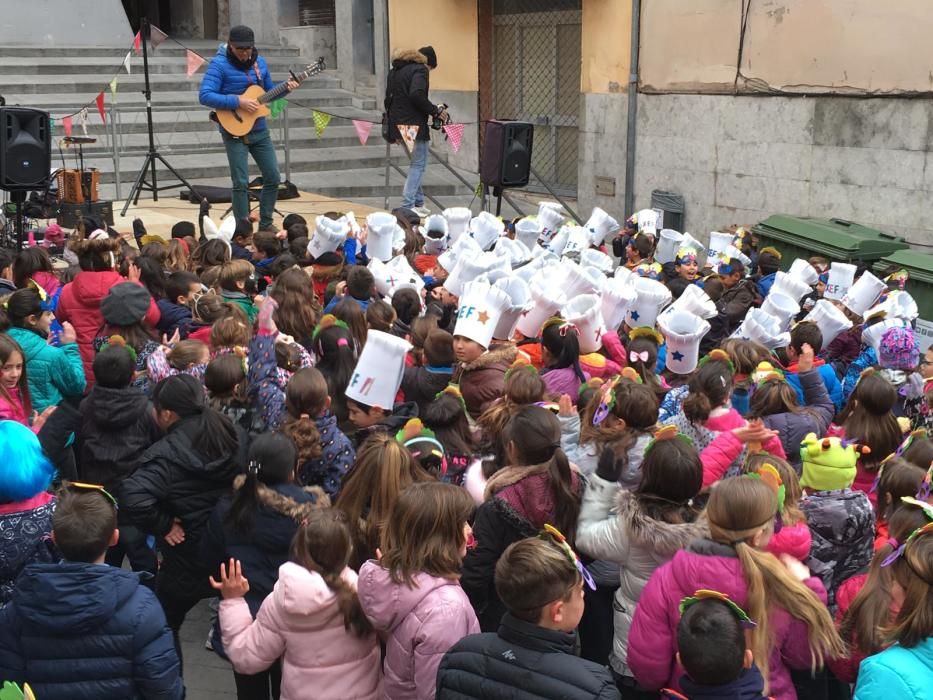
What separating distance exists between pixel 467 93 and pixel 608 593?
46.2 ft

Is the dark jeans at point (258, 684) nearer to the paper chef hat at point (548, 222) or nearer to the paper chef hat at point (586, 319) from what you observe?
the paper chef hat at point (586, 319)

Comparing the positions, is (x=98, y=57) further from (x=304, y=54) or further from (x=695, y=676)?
(x=695, y=676)

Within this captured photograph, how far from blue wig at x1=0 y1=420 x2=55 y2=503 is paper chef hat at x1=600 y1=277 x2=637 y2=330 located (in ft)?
11.5

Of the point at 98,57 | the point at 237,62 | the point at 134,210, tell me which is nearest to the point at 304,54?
the point at 98,57

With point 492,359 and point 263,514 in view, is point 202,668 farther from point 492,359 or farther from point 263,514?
point 492,359

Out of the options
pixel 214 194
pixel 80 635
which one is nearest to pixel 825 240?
pixel 214 194

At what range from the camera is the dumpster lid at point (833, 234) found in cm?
1007

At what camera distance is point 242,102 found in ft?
34.3

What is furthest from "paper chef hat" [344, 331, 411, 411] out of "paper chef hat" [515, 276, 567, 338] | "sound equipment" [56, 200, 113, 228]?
"sound equipment" [56, 200, 113, 228]

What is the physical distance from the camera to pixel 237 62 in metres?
10.7

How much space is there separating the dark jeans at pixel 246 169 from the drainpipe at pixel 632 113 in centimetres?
545

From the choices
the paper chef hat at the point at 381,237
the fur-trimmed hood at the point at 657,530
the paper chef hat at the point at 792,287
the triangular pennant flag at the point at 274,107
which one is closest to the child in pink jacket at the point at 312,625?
the fur-trimmed hood at the point at 657,530

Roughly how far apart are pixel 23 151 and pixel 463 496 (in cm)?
768

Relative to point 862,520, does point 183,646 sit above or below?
below
